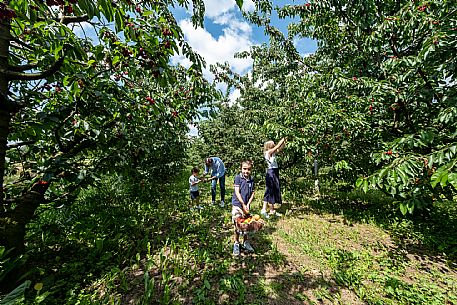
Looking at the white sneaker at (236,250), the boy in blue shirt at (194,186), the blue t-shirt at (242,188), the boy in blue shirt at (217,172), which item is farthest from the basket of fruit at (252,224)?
the boy in blue shirt at (217,172)

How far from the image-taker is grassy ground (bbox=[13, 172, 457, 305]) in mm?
2959

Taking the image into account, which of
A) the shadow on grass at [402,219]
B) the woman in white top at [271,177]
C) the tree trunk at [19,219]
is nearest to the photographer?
the tree trunk at [19,219]

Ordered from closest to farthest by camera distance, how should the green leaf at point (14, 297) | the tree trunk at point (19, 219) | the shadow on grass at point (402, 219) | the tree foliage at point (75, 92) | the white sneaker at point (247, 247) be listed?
the green leaf at point (14, 297) < the tree foliage at point (75, 92) < the tree trunk at point (19, 219) < the white sneaker at point (247, 247) < the shadow on grass at point (402, 219)

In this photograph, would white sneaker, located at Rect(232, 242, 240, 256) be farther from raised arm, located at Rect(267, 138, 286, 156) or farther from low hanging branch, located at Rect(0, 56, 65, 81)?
low hanging branch, located at Rect(0, 56, 65, 81)

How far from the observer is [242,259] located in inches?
147

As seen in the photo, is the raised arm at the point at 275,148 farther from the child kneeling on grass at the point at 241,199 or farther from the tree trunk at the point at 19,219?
the tree trunk at the point at 19,219

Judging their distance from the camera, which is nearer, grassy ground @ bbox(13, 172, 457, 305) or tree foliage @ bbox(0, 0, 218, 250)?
tree foliage @ bbox(0, 0, 218, 250)

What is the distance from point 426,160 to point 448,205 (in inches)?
234

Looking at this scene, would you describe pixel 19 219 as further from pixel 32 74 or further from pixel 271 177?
pixel 271 177

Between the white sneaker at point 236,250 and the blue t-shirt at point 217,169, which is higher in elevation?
the blue t-shirt at point 217,169

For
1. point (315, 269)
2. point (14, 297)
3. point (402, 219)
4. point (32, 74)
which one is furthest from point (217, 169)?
point (14, 297)

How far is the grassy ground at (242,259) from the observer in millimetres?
2959

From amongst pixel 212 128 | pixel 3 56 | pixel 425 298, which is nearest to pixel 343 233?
pixel 425 298

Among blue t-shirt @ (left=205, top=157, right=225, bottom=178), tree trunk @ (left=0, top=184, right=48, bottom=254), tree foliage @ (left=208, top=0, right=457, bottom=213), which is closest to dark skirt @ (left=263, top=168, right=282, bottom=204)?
tree foliage @ (left=208, top=0, right=457, bottom=213)
